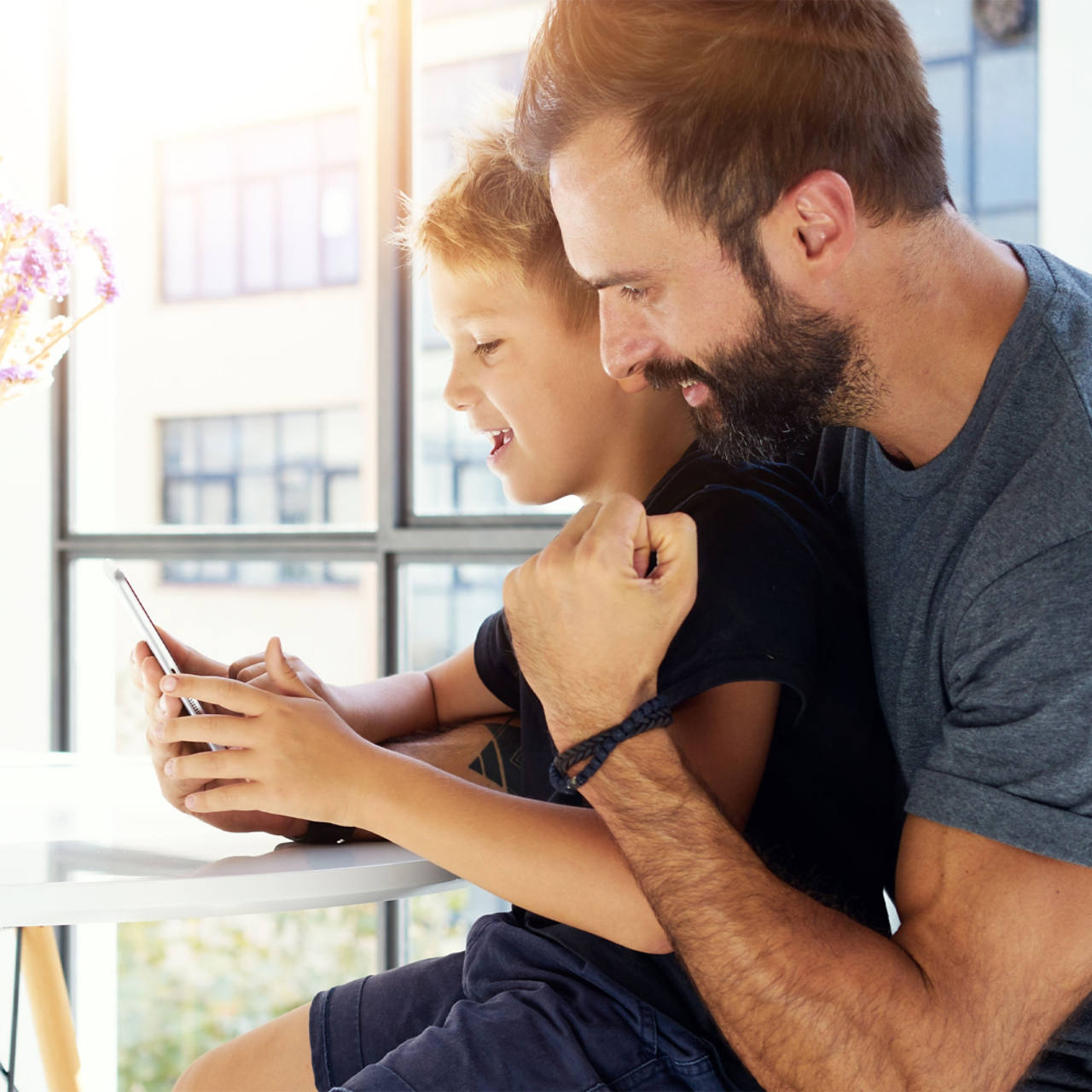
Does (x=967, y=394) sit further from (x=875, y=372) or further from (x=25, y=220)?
(x=25, y=220)

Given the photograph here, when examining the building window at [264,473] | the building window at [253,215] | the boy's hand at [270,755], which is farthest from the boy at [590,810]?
the building window at [253,215]

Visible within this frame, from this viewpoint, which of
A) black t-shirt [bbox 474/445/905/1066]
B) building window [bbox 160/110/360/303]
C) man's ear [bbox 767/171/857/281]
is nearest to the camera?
black t-shirt [bbox 474/445/905/1066]

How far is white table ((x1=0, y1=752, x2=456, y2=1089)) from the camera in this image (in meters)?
0.93

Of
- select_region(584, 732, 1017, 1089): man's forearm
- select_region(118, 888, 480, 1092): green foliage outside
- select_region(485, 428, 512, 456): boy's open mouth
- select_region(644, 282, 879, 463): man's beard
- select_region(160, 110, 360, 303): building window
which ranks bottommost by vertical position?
select_region(118, 888, 480, 1092): green foliage outside

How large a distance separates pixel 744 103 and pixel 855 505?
0.40 m

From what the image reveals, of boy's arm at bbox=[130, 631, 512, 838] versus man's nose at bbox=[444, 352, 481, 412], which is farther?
man's nose at bbox=[444, 352, 481, 412]

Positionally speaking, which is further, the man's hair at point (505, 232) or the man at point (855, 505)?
the man's hair at point (505, 232)

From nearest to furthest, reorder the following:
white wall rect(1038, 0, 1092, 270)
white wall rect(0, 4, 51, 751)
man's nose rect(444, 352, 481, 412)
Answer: man's nose rect(444, 352, 481, 412) < white wall rect(1038, 0, 1092, 270) < white wall rect(0, 4, 51, 751)

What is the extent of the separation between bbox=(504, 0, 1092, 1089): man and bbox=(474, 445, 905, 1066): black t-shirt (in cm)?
4

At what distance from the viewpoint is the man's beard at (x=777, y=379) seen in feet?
3.50

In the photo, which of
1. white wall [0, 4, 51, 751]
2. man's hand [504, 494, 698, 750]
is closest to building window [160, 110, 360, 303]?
white wall [0, 4, 51, 751]

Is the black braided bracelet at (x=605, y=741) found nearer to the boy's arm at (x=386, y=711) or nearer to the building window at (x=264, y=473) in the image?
the boy's arm at (x=386, y=711)

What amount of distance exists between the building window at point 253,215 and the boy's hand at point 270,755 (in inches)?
230

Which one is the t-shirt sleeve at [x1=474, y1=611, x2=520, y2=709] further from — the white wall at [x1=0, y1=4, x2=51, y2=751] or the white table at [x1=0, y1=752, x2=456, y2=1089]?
the white wall at [x1=0, y1=4, x2=51, y2=751]
